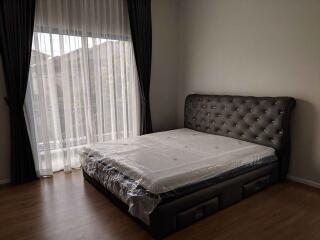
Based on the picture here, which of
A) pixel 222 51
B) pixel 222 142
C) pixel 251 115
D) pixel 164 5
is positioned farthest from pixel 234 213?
pixel 164 5

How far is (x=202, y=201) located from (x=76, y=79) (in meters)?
2.40

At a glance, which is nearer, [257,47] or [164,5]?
[257,47]

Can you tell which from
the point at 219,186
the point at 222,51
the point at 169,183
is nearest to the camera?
the point at 169,183

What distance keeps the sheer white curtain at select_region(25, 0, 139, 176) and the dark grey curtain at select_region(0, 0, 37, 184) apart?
0.10 meters

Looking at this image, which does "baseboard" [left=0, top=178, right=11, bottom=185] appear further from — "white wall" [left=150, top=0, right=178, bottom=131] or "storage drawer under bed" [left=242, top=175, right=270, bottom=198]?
"storage drawer under bed" [left=242, top=175, right=270, bottom=198]

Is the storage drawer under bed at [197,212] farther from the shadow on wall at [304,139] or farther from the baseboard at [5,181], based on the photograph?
the baseboard at [5,181]

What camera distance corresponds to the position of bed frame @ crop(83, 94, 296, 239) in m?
1.97

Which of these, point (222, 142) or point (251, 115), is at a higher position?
point (251, 115)

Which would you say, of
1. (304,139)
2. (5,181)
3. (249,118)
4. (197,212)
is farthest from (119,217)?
(304,139)

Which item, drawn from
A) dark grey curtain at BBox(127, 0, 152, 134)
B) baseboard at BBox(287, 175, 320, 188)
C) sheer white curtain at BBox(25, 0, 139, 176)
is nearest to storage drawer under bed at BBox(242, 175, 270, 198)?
baseboard at BBox(287, 175, 320, 188)

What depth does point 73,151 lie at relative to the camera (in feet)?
11.4

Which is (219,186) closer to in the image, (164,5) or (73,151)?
(73,151)

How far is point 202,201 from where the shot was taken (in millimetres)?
2137

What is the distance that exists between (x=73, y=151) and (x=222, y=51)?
2717 millimetres
